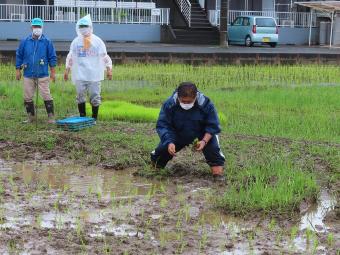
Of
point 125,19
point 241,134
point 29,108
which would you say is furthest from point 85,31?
point 125,19

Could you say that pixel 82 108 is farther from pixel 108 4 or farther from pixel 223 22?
pixel 108 4

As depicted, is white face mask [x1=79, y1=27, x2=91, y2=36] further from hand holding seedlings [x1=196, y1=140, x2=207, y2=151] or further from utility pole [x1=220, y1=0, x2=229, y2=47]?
utility pole [x1=220, y1=0, x2=229, y2=47]

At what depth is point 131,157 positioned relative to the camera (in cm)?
742

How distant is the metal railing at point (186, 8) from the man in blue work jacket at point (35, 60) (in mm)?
22451

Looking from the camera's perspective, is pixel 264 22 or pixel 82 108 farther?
pixel 264 22

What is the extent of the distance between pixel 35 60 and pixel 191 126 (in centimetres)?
351

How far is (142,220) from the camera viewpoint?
5.23 metres

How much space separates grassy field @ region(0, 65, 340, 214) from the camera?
20.2ft

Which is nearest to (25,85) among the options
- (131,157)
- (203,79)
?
(131,157)

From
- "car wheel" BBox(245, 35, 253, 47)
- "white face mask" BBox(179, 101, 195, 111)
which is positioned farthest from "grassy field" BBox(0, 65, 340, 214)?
"car wheel" BBox(245, 35, 253, 47)

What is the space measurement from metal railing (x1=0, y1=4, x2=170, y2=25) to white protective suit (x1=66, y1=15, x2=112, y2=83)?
20.3 meters

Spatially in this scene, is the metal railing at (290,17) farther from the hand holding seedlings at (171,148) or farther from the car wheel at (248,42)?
the hand holding seedlings at (171,148)

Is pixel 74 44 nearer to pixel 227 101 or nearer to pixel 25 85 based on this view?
pixel 25 85

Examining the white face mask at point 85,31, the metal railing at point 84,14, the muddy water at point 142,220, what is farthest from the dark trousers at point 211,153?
the metal railing at point 84,14
